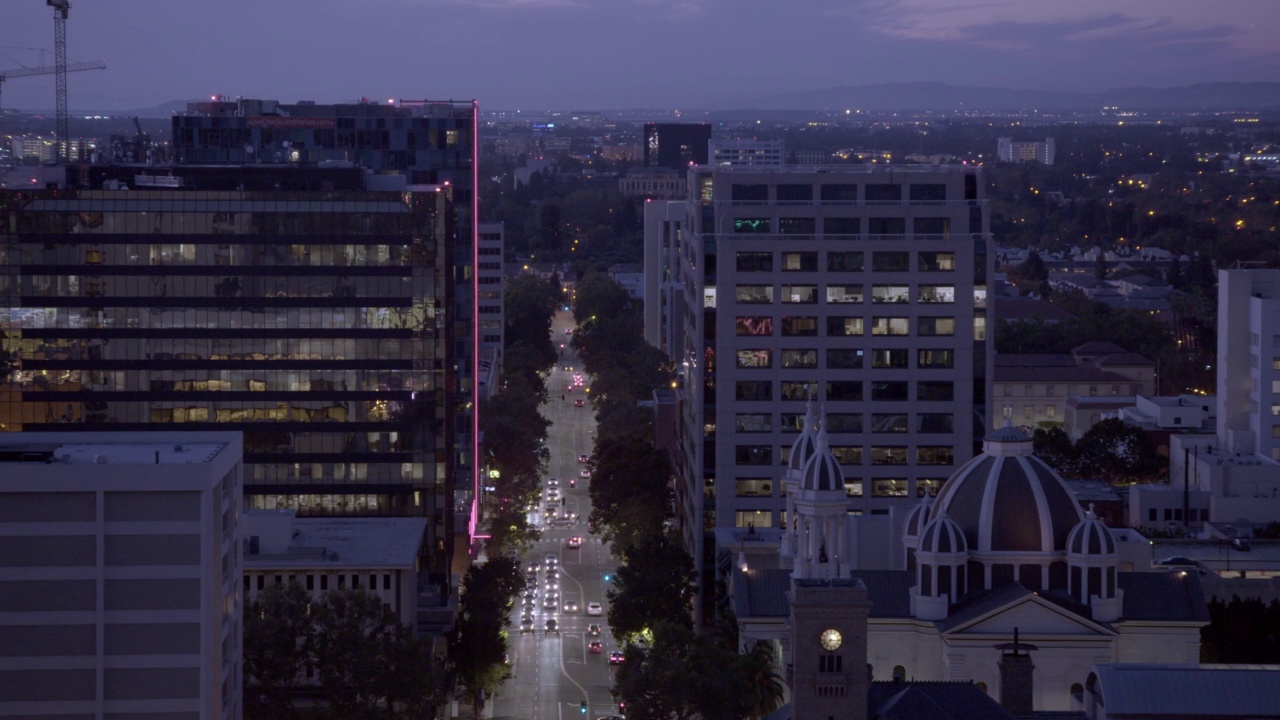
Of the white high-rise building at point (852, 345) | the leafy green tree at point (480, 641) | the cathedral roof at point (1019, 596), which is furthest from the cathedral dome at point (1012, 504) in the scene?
the leafy green tree at point (480, 641)

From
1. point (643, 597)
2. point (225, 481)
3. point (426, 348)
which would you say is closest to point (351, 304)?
point (426, 348)

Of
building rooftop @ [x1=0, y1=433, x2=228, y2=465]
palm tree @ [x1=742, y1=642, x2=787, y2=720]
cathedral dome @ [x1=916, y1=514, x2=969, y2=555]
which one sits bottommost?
palm tree @ [x1=742, y1=642, x2=787, y2=720]

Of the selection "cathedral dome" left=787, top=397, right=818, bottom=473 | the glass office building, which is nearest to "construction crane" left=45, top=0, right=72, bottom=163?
the glass office building

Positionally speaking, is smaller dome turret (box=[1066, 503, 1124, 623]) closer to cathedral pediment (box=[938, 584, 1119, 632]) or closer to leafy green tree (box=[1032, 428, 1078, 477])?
cathedral pediment (box=[938, 584, 1119, 632])

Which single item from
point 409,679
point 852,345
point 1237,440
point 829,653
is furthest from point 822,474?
point 1237,440

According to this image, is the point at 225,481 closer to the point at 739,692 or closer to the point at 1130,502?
the point at 739,692
